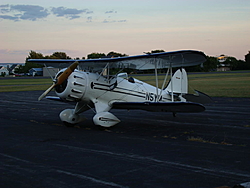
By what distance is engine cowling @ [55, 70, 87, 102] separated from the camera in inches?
457

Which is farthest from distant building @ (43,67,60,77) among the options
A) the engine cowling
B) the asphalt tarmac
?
the asphalt tarmac

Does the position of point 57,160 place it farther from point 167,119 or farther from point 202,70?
point 202,70

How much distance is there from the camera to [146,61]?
12602mm

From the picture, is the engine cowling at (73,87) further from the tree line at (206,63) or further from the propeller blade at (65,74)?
the tree line at (206,63)

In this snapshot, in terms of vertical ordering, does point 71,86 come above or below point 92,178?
above

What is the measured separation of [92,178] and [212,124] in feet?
26.0

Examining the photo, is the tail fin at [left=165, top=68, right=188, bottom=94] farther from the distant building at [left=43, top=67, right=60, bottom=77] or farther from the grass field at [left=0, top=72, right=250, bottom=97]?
the distant building at [left=43, top=67, right=60, bottom=77]

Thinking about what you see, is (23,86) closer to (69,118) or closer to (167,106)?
(69,118)

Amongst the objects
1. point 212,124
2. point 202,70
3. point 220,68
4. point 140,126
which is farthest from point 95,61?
point 220,68

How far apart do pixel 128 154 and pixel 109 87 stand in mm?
5025

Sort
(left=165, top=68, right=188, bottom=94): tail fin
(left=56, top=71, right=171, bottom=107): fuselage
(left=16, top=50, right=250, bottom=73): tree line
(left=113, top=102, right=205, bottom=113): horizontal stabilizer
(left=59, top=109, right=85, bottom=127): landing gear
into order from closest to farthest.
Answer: (left=113, top=102, right=205, bottom=113): horizontal stabilizer
(left=56, top=71, right=171, bottom=107): fuselage
(left=59, top=109, right=85, bottom=127): landing gear
(left=165, top=68, right=188, bottom=94): tail fin
(left=16, top=50, right=250, bottom=73): tree line

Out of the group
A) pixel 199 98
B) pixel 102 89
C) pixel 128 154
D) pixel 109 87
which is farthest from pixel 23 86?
pixel 128 154

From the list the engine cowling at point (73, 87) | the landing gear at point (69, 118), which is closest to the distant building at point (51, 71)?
the engine cowling at point (73, 87)

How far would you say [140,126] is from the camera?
12719 millimetres
